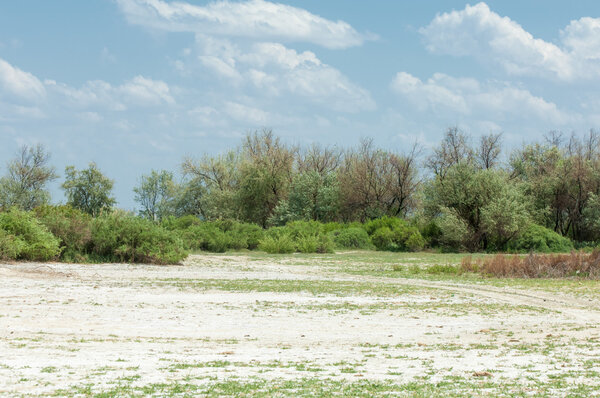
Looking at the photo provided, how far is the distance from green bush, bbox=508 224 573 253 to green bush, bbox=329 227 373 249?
11352mm

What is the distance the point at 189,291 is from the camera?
2136 cm

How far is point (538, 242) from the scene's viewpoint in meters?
52.8

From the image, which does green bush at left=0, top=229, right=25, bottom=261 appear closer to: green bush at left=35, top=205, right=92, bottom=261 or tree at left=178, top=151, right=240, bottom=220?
green bush at left=35, top=205, right=92, bottom=261

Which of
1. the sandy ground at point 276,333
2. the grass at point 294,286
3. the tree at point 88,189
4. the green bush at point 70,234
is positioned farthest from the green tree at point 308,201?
the sandy ground at point 276,333

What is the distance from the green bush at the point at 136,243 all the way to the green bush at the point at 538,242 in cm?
2933

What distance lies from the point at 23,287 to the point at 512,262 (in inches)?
764

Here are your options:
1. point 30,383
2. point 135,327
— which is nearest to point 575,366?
point 30,383

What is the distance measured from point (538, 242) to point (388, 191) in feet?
79.2

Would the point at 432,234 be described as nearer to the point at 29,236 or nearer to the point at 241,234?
the point at 241,234

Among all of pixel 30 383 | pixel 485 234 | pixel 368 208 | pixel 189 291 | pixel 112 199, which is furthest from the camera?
pixel 112 199

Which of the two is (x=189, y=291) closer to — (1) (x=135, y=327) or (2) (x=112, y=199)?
(1) (x=135, y=327)

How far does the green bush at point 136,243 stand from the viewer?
33.5 meters

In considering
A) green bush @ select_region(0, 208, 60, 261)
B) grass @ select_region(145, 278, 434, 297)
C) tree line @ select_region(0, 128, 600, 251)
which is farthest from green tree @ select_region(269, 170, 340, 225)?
grass @ select_region(145, 278, 434, 297)

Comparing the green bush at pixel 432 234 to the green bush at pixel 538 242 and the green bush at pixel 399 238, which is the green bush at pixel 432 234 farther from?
the green bush at pixel 538 242
